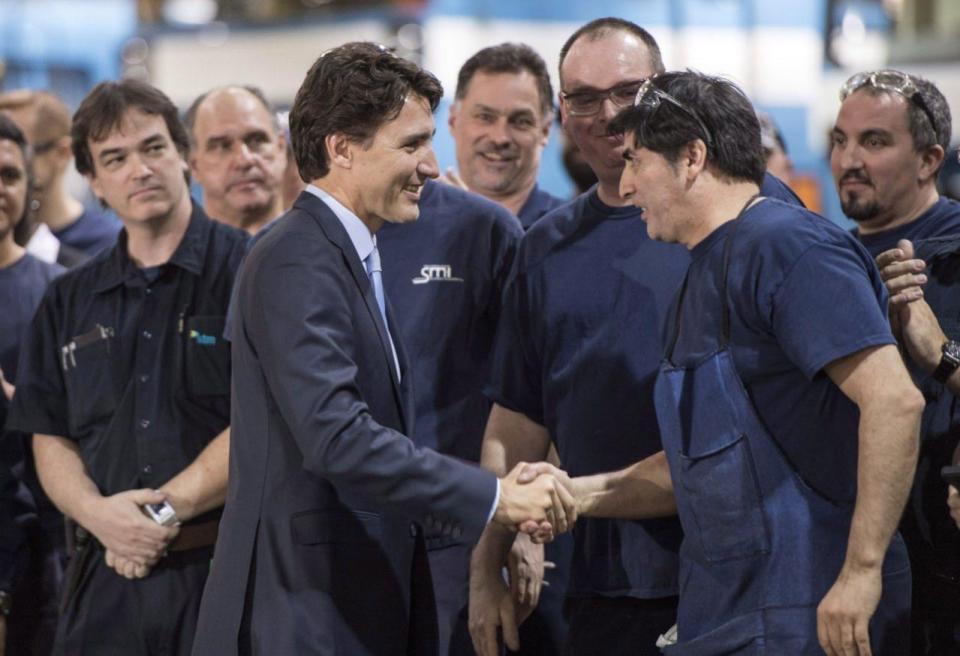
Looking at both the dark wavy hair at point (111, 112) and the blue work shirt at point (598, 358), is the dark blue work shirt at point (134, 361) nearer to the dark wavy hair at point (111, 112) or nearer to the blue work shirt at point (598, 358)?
the dark wavy hair at point (111, 112)

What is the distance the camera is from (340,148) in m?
3.24

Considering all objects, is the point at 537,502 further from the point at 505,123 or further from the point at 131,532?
the point at 505,123

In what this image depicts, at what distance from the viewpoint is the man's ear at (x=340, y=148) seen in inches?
127

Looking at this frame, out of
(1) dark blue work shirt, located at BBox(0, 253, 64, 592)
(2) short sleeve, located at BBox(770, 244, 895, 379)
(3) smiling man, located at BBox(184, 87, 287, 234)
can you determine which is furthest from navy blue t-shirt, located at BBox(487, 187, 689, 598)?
(3) smiling man, located at BBox(184, 87, 287, 234)

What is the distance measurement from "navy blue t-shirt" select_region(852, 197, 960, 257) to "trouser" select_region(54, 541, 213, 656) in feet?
6.99

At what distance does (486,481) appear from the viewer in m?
3.09

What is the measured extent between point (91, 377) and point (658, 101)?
1.90 m

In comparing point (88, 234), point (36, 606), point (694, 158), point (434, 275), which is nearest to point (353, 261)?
point (694, 158)

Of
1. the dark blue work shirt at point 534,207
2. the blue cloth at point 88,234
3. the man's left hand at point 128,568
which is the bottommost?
the man's left hand at point 128,568

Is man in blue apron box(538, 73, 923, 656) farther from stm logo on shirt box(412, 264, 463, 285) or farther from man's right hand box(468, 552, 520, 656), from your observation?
stm logo on shirt box(412, 264, 463, 285)

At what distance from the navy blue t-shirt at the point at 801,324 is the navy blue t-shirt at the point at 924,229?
1.22 m

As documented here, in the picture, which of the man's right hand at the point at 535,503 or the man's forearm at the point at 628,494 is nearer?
the man's right hand at the point at 535,503

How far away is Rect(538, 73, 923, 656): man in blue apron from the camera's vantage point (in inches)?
112

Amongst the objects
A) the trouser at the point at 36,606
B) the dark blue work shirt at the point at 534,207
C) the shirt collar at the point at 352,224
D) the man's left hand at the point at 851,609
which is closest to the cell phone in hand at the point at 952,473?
the man's left hand at the point at 851,609
